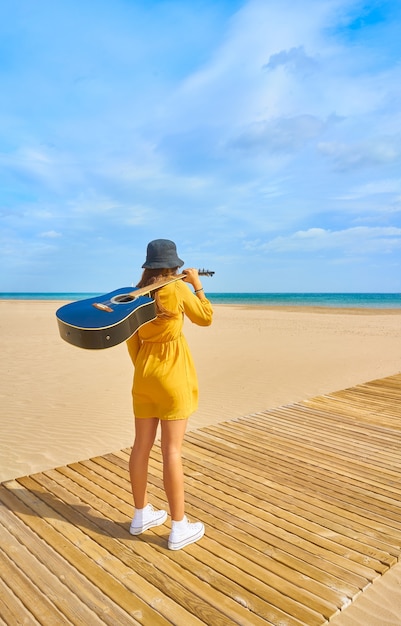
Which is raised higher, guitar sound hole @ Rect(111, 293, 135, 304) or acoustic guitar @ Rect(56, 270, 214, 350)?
guitar sound hole @ Rect(111, 293, 135, 304)

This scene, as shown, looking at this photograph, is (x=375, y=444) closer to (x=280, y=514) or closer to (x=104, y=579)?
(x=280, y=514)

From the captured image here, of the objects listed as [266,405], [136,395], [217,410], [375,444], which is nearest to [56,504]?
[136,395]

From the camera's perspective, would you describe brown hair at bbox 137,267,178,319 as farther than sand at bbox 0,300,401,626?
No

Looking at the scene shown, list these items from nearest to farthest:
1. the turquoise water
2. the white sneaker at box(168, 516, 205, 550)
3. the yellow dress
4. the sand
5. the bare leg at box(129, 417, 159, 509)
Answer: the yellow dress, the bare leg at box(129, 417, 159, 509), the white sneaker at box(168, 516, 205, 550), the sand, the turquoise water

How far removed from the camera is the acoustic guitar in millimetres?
2568

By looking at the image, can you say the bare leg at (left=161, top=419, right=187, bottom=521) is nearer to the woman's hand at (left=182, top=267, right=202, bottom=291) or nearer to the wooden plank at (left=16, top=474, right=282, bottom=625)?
the wooden plank at (left=16, top=474, right=282, bottom=625)

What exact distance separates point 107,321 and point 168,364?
1.64 ft

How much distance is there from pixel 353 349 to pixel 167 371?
13.8m

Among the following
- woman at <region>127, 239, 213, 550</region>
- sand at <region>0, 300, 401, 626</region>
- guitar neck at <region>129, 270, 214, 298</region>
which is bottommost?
sand at <region>0, 300, 401, 626</region>

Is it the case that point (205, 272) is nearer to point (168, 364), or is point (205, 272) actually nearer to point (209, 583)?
point (168, 364)

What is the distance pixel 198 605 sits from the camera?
2.57 m

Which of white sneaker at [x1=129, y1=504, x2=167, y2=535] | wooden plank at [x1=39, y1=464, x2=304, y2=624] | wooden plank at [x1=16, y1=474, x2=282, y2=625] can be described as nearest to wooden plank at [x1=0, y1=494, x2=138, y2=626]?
wooden plank at [x1=16, y1=474, x2=282, y2=625]

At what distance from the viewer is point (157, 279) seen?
2.81 meters

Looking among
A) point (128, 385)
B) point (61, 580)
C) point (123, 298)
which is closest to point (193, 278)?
point (123, 298)
